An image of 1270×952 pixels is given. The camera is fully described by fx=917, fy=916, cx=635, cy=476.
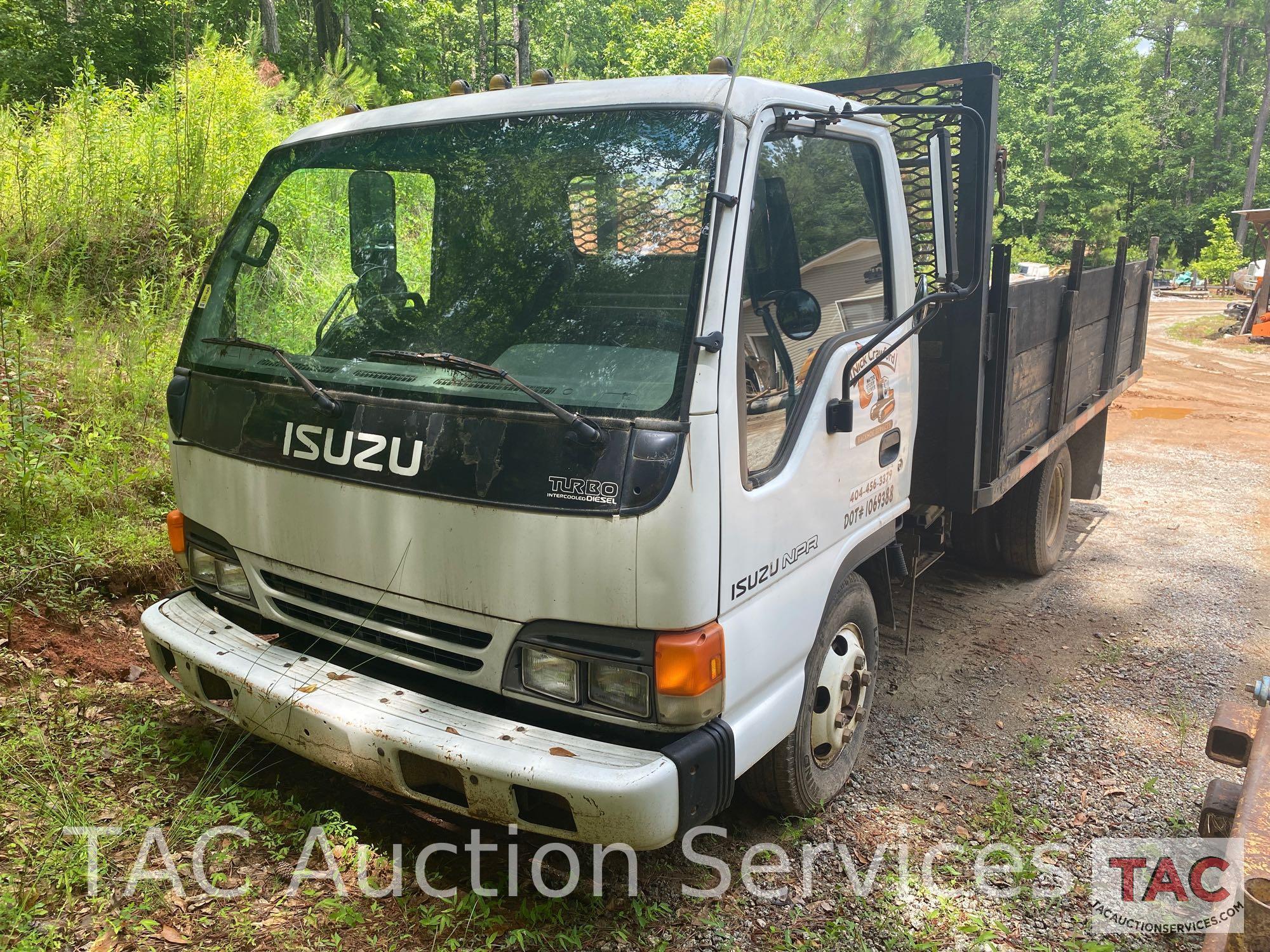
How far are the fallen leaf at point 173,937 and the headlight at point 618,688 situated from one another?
1.25m

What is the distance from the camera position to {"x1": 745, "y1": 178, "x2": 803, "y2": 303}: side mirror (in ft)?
8.64

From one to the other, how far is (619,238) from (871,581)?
179cm

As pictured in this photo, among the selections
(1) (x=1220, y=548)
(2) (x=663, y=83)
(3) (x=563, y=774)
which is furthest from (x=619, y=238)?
(1) (x=1220, y=548)

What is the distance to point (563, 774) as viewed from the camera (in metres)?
Result: 2.19

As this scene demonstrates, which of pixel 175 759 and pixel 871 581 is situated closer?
pixel 175 759

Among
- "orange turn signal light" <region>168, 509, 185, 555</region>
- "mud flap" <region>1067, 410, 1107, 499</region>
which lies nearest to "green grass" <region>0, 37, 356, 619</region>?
"orange turn signal light" <region>168, 509, 185, 555</region>

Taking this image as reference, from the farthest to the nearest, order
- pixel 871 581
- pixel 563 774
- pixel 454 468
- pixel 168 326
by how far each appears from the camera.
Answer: pixel 168 326, pixel 871 581, pixel 454 468, pixel 563 774

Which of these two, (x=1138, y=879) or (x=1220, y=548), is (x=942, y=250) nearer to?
(x=1138, y=879)

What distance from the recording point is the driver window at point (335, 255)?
9.66ft

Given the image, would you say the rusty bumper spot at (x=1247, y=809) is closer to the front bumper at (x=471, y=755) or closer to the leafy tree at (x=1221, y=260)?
the front bumper at (x=471, y=755)

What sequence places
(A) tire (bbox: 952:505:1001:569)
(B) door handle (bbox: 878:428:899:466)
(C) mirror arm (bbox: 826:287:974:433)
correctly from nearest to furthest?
(C) mirror arm (bbox: 826:287:974:433), (B) door handle (bbox: 878:428:899:466), (A) tire (bbox: 952:505:1001:569)

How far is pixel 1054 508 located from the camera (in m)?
5.86

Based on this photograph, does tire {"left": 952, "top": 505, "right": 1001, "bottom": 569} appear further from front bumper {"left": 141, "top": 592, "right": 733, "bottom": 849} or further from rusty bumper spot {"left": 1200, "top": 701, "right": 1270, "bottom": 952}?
front bumper {"left": 141, "top": 592, "right": 733, "bottom": 849}

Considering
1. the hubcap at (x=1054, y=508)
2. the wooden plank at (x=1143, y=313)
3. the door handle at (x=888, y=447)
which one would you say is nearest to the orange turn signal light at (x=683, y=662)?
the door handle at (x=888, y=447)
